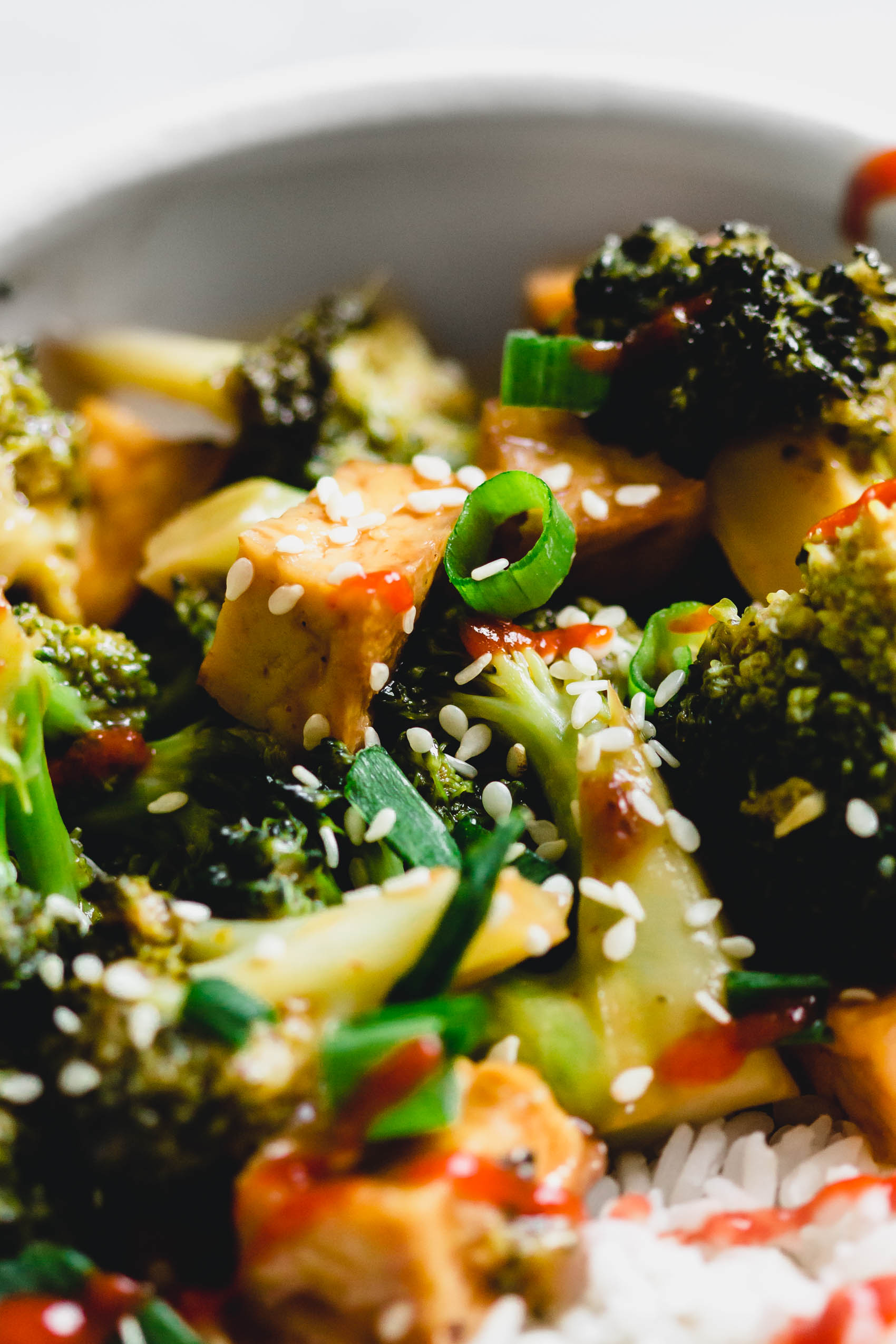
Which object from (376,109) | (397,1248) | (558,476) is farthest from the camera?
(376,109)

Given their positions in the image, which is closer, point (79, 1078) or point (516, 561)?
point (79, 1078)

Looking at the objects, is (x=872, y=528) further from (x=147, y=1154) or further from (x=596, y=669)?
(x=147, y=1154)

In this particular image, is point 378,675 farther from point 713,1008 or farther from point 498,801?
point 713,1008

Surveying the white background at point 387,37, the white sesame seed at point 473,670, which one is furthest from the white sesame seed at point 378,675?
the white background at point 387,37

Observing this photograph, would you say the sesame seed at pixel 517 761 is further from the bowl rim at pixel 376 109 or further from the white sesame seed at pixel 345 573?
the bowl rim at pixel 376 109

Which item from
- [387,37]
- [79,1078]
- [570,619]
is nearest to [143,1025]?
[79,1078]

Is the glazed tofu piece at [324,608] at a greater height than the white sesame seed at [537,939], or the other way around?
the glazed tofu piece at [324,608]

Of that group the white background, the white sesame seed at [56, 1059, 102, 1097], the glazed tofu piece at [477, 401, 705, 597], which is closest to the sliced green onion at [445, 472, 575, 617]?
the glazed tofu piece at [477, 401, 705, 597]

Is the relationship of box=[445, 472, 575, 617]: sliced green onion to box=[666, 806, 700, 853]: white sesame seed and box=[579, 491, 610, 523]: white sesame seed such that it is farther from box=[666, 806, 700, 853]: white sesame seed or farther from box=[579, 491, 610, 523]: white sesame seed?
box=[666, 806, 700, 853]: white sesame seed
